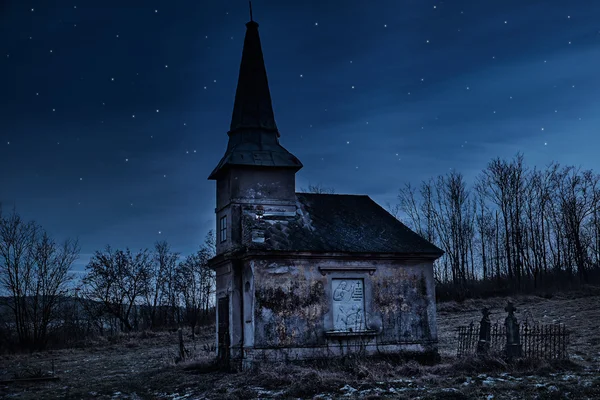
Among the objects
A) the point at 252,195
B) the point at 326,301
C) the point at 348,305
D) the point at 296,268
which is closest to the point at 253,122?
the point at 252,195

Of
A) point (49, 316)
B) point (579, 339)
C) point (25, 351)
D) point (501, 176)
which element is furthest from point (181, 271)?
point (579, 339)

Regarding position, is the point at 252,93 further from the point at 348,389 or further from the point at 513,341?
the point at 513,341

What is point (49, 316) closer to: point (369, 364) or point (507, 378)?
point (369, 364)

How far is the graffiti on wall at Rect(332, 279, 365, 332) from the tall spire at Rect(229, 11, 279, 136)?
6.69 metres

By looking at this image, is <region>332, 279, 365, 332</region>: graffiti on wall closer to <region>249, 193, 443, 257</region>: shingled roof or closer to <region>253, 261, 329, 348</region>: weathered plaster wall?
<region>253, 261, 329, 348</region>: weathered plaster wall

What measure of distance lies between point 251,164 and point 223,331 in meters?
6.07

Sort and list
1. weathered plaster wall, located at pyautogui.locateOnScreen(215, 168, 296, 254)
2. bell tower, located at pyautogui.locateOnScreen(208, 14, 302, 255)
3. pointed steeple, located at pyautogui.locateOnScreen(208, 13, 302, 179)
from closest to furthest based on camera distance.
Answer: weathered plaster wall, located at pyautogui.locateOnScreen(215, 168, 296, 254)
bell tower, located at pyautogui.locateOnScreen(208, 14, 302, 255)
pointed steeple, located at pyautogui.locateOnScreen(208, 13, 302, 179)

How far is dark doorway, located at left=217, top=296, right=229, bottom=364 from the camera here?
19.4 metres

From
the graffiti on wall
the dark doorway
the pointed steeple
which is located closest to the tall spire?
the pointed steeple

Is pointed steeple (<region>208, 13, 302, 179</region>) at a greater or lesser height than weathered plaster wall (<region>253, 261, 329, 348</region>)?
greater

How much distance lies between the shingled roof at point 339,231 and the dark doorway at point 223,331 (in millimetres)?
3277

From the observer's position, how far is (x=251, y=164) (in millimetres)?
19469

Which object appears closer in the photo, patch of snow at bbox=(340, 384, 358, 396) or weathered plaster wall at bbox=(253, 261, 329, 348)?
patch of snow at bbox=(340, 384, 358, 396)

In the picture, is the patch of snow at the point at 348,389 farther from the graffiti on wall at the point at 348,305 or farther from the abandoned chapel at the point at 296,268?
the graffiti on wall at the point at 348,305
